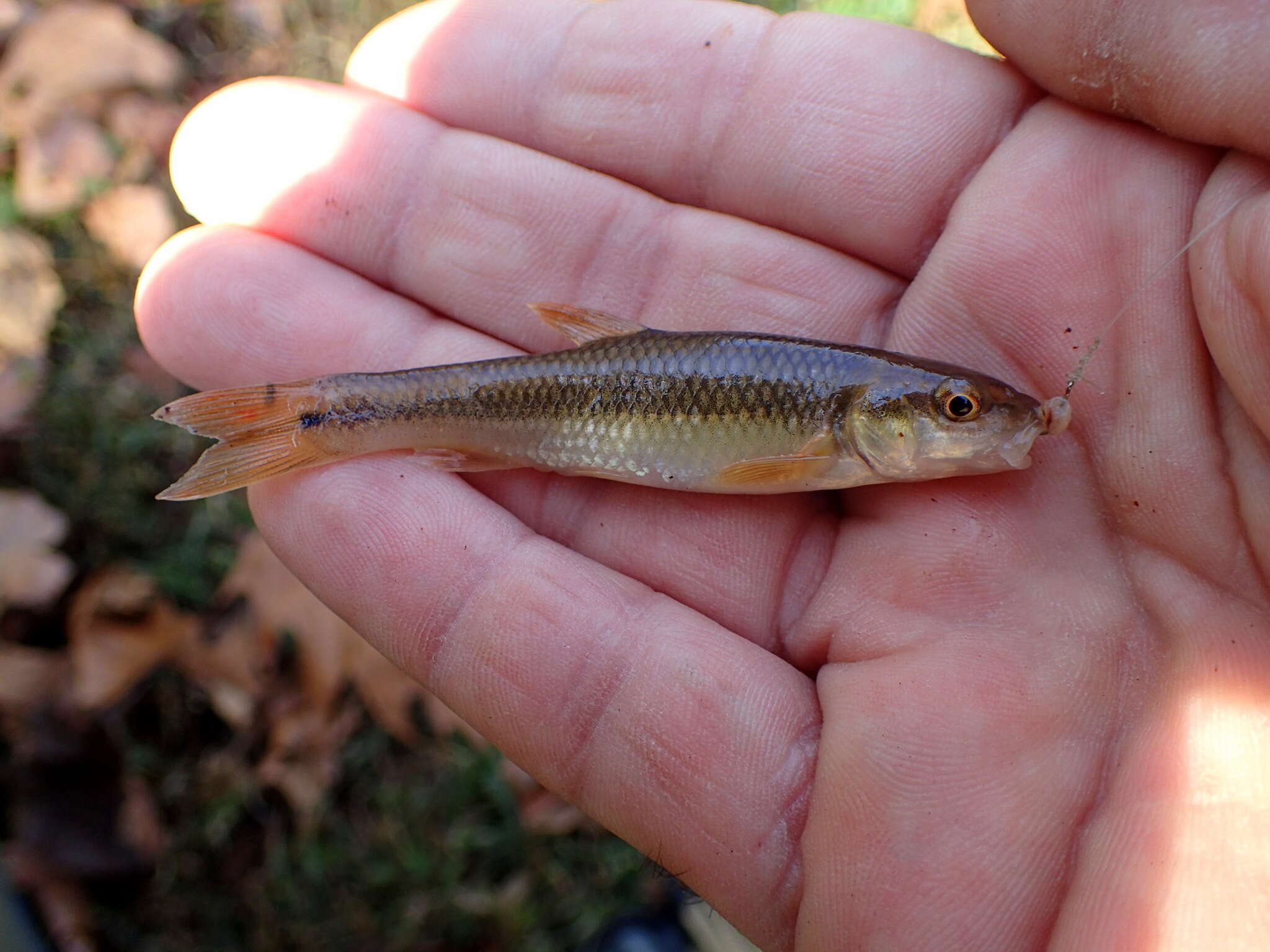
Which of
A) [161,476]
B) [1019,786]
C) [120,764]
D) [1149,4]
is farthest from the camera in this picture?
[161,476]

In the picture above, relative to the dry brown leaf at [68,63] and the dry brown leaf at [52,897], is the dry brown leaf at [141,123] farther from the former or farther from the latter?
the dry brown leaf at [52,897]

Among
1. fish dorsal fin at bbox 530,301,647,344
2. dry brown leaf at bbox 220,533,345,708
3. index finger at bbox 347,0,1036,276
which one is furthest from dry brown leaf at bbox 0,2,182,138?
fish dorsal fin at bbox 530,301,647,344

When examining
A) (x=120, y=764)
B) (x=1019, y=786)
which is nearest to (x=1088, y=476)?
(x=1019, y=786)

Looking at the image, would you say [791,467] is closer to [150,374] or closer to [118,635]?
[118,635]

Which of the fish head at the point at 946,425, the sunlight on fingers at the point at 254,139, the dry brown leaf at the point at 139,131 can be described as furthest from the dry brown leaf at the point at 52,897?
the dry brown leaf at the point at 139,131

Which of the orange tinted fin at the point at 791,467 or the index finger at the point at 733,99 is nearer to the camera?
the orange tinted fin at the point at 791,467

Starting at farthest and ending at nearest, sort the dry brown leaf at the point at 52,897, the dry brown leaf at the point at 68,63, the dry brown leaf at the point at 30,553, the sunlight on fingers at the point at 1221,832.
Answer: the dry brown leaf at the point at 68,63
the dry brown leaf at the point at 30,553
the dry brown leaf at the point at 52,897
the sunlight on fingers at the point at 1221,832

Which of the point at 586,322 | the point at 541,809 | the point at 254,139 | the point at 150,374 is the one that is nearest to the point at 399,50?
the point at 254,139

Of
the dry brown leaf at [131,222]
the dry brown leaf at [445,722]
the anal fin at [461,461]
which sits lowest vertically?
the dry brown leaf at [445,722]

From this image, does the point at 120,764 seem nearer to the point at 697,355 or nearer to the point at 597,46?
the point at 697,355
